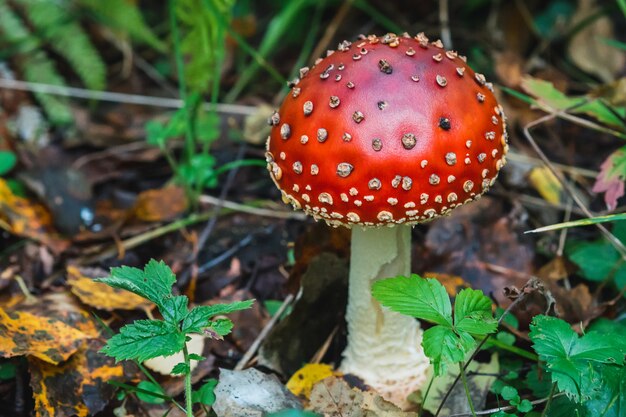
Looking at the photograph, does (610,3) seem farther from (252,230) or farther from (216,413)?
(216,413)

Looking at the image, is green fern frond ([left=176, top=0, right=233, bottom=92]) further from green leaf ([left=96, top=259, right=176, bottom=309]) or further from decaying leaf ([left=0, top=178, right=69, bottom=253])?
green leaf ([left=96, top=259, right=176, bottom=309])

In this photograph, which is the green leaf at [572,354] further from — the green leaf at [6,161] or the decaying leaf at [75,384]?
the green leaf at [6,161]

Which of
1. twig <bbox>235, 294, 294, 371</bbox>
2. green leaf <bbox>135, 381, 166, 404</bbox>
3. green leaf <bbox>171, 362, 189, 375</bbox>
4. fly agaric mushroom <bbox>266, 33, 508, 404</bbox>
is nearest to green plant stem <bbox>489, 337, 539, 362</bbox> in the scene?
fly agaric mushroom <bbox>266, 33, 508, 404</bbox>

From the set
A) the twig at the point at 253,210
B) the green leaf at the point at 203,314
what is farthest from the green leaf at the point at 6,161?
the green leaf at the point at 203,314

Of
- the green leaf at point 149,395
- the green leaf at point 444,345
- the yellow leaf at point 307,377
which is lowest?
the yellow leaf at point 307,377

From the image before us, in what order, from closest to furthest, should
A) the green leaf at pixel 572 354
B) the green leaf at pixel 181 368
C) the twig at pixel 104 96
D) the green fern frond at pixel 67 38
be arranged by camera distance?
the green leaf at pixel 572 354 → the green leaf at pixel 181 368 → the twig at pixel 104 96 → the green fern frond at pixel 67 38

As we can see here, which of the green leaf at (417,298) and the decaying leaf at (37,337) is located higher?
the green leaf at (417,298)

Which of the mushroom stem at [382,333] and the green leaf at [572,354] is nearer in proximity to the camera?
the green leaf at [572,354]

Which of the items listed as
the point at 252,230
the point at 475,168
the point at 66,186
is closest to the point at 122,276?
the point at 475,168
